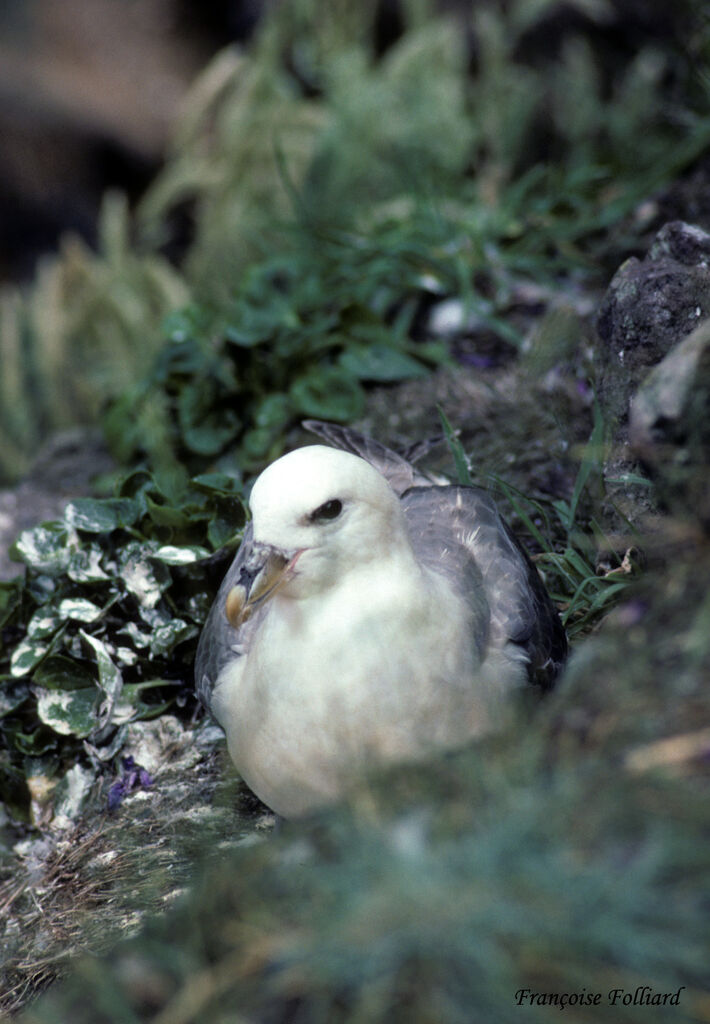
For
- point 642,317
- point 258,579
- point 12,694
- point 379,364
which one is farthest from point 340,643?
point 379,364

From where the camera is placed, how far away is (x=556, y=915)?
1.16 metres

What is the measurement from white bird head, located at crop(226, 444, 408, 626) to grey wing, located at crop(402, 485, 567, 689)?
31 centimetres

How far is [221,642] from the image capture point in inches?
92.2

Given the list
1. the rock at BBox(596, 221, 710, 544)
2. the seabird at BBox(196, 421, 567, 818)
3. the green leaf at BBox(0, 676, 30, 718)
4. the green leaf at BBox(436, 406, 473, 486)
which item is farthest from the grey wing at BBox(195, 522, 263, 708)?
the rock at BBox(596, 221, 710, 544)

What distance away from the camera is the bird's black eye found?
1.97 metres

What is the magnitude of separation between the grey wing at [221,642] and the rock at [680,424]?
0.89 metres

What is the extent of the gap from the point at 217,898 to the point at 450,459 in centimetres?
207

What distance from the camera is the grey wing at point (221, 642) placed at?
2.30 m

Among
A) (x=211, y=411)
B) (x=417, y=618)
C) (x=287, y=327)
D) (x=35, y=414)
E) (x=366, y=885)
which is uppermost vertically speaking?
(x=366, y=885)

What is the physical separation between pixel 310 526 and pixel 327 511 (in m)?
0.04

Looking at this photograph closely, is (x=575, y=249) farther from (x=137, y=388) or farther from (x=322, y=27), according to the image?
(x=322, y=27)

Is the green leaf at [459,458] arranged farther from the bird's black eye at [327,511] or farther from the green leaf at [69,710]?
the green leaf at [69,710]

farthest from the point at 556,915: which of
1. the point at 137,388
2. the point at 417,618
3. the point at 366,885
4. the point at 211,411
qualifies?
the point at 137,388

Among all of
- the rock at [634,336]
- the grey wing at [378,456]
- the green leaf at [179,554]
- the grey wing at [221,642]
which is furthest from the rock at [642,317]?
the green leaf at [179,554]
